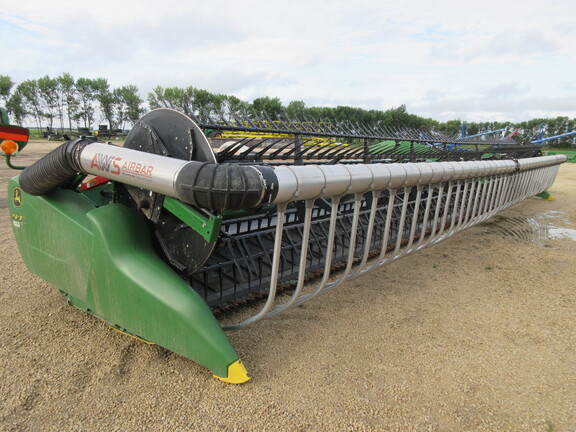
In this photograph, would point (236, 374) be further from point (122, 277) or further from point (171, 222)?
point (171, 222)

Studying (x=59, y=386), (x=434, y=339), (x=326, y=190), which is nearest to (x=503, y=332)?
(x=434, y=339)

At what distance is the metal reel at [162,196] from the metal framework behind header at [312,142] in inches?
16.2

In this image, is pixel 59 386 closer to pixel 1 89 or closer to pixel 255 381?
pixel 255 381

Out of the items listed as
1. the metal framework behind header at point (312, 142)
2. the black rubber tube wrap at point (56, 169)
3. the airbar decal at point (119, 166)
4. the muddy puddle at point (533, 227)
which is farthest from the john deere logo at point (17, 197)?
the muddy puddle at point (533, 227)

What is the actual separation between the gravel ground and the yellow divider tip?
5 centimetres

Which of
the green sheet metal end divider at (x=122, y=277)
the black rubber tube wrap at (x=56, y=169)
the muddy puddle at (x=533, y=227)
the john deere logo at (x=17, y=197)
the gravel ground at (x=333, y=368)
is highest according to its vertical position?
the black rubber tube wrap at (x=56, y=169)

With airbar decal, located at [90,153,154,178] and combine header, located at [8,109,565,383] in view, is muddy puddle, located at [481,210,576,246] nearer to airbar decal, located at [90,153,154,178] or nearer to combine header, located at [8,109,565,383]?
combine header, located at [8,109,565,383]

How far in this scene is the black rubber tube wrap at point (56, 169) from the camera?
281 centimetres

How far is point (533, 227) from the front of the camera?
809 centimetres

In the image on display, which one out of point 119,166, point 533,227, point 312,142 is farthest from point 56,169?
point 533,227

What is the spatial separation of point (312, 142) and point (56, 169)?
179 inches

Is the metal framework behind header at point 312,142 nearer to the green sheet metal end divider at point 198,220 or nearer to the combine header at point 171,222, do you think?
the combine header at point 171,222

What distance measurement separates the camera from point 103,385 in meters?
2.60

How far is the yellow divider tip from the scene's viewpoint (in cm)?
251
